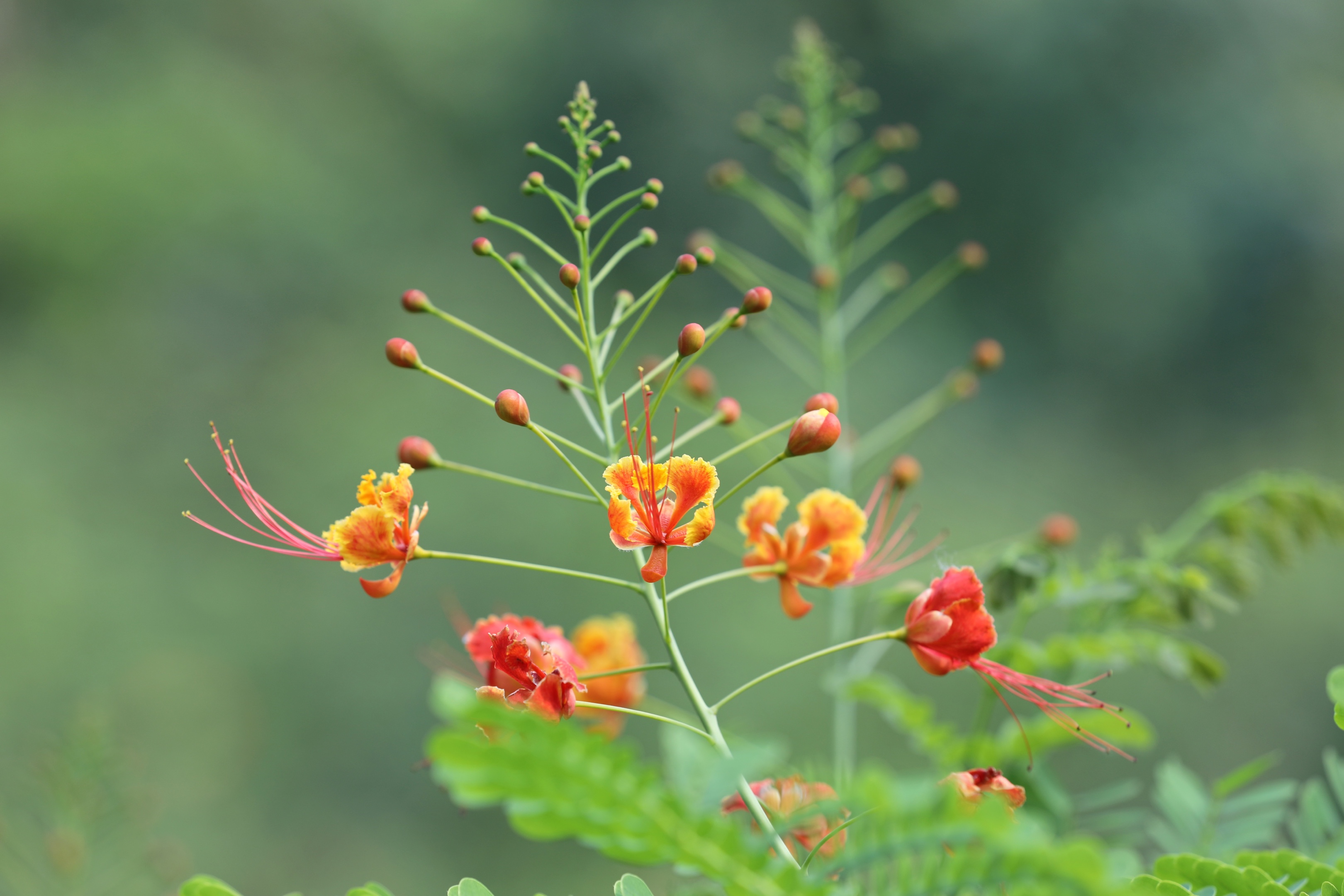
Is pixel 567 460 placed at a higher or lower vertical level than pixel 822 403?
lower

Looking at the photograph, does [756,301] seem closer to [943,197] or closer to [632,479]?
[632,479]

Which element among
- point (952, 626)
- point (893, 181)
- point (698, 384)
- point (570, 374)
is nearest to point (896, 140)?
point (893, 181)

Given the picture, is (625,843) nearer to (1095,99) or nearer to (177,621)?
(177,621)

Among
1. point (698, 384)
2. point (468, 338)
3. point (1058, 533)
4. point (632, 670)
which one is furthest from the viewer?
point (468, 338)

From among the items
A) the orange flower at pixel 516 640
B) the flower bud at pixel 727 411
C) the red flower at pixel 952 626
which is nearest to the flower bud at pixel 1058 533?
the red flower at pixel 952 626

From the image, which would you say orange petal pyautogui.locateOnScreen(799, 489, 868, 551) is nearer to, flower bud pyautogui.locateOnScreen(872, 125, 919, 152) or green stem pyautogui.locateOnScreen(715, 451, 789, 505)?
green stem pyautogui.locateOnScreen(715, 451, 789, 505)

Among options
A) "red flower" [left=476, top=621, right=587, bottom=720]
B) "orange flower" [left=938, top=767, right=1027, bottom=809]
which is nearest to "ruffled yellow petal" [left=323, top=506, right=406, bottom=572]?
"red flower" [left=476, top=621, right=587, bottom=720]
